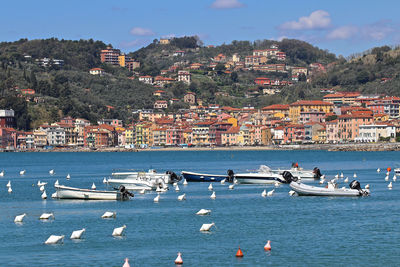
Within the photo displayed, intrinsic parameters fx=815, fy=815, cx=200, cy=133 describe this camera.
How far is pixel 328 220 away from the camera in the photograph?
33.8 meters

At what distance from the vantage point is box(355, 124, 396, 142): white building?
15575 centimetres

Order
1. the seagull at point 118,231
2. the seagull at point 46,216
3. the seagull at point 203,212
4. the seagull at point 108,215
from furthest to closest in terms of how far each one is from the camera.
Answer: the seagull at point 203,212, the seagull at point 108,215, the seagull at point 46,216, the seagull at point 118,231

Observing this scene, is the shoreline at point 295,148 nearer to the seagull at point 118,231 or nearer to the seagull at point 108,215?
the seagull at point 108,215

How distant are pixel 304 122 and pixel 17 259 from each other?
157152mm

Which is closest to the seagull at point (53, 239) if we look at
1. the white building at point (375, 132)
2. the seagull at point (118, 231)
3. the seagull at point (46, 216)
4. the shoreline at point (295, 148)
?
the seagull at point (118, 231)

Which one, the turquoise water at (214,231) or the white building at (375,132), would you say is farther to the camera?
the white building at (375,132)

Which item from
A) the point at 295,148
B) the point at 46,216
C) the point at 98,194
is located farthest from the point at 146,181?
the point at 295,148

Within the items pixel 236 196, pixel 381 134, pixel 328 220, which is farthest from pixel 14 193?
pixel 381 134

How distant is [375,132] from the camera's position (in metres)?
158

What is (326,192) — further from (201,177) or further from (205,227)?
(201,177)

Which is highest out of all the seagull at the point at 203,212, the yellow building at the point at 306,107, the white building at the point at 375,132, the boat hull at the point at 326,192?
the yellow building at the point at 306,107

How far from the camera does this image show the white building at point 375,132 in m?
156

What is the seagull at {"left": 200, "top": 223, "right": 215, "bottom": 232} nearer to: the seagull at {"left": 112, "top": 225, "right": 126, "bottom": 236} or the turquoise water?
the turquoise water

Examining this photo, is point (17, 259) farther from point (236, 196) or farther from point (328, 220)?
point (236, 196)
